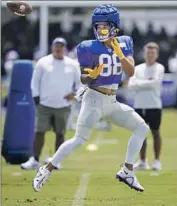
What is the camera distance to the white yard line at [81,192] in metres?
8.37

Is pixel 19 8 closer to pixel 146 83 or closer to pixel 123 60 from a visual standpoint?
pixel 123 60

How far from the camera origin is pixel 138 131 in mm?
8500

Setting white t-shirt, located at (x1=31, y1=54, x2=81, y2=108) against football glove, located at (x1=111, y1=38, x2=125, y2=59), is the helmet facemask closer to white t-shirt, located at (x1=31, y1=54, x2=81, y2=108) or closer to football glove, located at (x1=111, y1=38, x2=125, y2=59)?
football glove, located at (x1=111, y1=38, x2=125, y2=59)

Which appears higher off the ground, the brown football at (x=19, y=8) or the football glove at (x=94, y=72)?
the brown football at (x=19, y=8)

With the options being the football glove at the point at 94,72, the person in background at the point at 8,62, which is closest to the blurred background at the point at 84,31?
the person in background at the point at 8,62

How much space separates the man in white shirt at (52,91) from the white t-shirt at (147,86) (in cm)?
88

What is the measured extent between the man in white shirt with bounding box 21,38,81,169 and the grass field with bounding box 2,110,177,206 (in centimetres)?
64

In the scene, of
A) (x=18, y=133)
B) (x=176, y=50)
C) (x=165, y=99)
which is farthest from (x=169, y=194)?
(x=176, y=50)

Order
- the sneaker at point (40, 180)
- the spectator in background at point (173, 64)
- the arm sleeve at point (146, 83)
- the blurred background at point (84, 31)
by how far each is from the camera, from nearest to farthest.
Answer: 1. the sneaker at point (40, 180)
2. the arm sleeve at point (146, 83)
3. the blurred background at point (84, 31)
4. the spectator in background at point (173, 64)

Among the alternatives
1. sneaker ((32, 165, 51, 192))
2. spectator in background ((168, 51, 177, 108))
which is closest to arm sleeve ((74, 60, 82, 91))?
sneaker ((32, 165, 51, 192))

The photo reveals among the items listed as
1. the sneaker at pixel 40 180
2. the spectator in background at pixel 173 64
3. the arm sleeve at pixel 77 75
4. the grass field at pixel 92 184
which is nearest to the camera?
the sneaker at pixel 40 180

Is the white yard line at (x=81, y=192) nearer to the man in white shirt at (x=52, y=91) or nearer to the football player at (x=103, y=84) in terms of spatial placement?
the football player at (x=103, y=84)

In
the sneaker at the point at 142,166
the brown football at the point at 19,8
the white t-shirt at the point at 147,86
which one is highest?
the brown football at the point at 19,8

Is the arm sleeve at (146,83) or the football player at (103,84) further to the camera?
the arm sleeve at (146,83)
